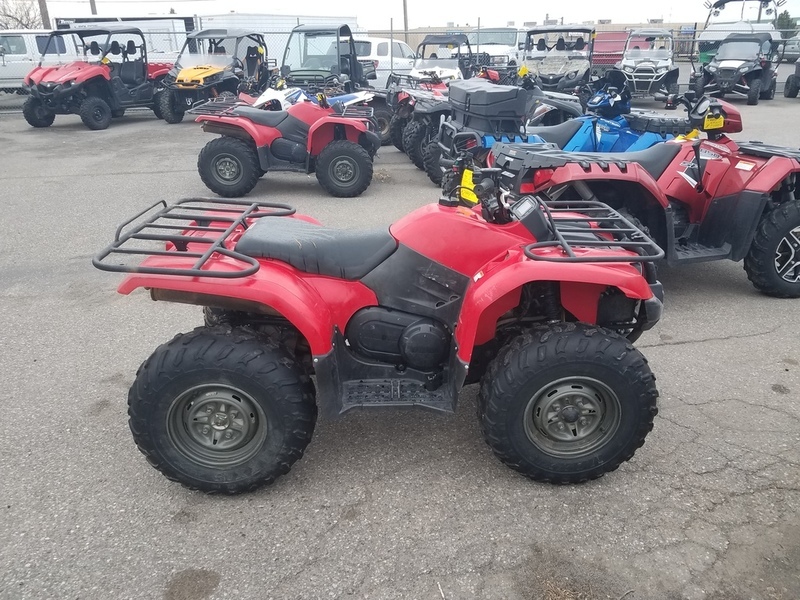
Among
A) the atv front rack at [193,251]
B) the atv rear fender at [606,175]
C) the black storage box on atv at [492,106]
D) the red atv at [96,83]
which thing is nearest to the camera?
the atv front rack at [193,251]

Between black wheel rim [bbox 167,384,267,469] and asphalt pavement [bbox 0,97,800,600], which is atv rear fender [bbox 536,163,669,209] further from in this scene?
black wheel rim [bbox 167,384,267,469]

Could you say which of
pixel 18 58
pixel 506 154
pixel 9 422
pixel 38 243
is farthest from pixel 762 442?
pixel 18 58

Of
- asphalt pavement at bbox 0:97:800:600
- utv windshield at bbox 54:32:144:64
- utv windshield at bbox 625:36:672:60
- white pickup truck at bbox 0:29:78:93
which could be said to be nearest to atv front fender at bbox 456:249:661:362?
asphalt pavement at bbox 0:97:800:600

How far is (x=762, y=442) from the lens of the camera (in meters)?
3.24

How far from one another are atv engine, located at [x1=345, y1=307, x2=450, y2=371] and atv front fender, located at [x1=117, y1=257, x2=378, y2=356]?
58 millimetres

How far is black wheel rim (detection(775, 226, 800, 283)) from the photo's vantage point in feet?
16.3

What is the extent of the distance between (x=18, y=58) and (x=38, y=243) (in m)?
15.5

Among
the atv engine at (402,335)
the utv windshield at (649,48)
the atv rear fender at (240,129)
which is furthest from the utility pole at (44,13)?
the atv engine at (402,335)

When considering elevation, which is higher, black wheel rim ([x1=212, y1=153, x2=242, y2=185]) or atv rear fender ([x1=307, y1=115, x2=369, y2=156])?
atv rear fender ([x1=307, y1=115, x2=369, y2=156])

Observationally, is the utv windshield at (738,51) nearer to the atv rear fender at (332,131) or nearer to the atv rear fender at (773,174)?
the atv rear fender at (332,131)

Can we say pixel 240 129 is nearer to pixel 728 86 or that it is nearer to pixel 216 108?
pixel 216 108

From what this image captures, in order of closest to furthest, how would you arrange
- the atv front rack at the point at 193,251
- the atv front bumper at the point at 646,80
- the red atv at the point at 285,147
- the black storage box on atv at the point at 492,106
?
the atv front rack at the point at 193,251
the black storage box on atv at the point at 492,106
the red atv at the point at 285,147
the atv front bumper at the point at 646,80

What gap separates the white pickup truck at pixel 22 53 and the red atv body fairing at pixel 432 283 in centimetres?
1914

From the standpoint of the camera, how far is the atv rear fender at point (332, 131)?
324 inches
